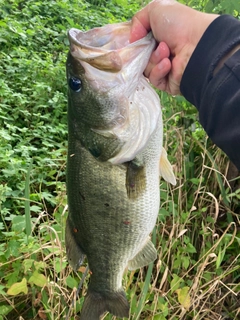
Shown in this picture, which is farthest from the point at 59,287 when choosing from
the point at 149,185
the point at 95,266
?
the point at 149,185

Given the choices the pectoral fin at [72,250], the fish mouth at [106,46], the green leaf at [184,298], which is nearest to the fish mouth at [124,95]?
the fish mouth at [106,46]

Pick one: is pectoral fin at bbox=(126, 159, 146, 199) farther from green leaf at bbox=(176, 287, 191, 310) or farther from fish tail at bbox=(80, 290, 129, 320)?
green leaf at bbox=(176, 287, 191, 310)

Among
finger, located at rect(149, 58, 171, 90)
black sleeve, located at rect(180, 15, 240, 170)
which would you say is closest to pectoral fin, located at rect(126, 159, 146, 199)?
black sleeve, located at rect(180, 15, 240, 170)

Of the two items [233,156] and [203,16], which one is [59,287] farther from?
[203,16]

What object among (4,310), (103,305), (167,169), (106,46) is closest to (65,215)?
(4,310)

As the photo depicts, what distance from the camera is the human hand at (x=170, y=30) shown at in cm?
190

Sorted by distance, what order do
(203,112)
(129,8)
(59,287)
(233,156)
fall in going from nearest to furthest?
1. (233,156)
2. (203,112)
3. (59,287)
4. (129,8)

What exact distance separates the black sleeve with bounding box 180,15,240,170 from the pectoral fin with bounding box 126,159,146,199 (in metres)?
0.31

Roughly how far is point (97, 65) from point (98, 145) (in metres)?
0.32

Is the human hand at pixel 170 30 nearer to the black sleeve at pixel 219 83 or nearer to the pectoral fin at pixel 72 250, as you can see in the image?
the black sleeve at pixel 219 83

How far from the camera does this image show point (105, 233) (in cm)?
190

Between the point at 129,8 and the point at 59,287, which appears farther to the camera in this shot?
the point at 129,8

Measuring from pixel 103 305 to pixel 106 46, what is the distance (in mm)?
1112

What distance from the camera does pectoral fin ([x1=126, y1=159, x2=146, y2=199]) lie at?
5.94 feet
